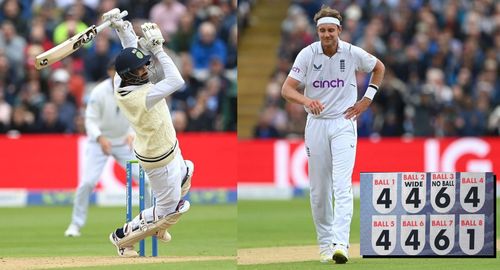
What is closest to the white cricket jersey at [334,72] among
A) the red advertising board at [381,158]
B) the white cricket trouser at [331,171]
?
the white cricket trouser at [331,171]

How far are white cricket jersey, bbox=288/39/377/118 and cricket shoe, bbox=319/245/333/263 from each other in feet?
3.90

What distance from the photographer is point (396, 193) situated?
10539 millimetres

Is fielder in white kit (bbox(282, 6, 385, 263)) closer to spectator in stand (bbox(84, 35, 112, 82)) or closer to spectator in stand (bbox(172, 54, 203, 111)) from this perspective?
spectator in stand (bbox(172, 54, 203, 111))

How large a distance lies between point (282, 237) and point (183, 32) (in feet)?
31.6

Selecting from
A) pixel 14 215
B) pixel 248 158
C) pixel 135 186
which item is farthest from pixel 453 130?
pixel 14 215

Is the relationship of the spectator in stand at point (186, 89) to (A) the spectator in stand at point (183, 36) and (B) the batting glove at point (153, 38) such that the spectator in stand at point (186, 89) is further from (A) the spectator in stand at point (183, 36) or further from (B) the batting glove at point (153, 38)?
(B) the batting glove at point (153, 38)

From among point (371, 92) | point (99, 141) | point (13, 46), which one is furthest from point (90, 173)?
point (13, 46)

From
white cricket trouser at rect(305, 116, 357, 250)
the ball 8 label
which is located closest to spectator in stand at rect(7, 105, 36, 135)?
white cricket trouser at rect(305, 116, 357, 250)

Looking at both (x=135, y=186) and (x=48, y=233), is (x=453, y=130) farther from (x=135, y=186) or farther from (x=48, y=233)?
(x=48, y=233)

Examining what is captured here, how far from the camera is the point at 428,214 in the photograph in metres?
10.5

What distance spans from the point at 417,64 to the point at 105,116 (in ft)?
33.9

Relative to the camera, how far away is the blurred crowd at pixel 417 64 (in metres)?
22.8

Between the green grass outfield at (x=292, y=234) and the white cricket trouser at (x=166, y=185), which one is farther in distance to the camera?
the white cricket trouser at (x=166, y=185)

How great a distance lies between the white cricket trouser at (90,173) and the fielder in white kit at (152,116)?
3.81 meters
